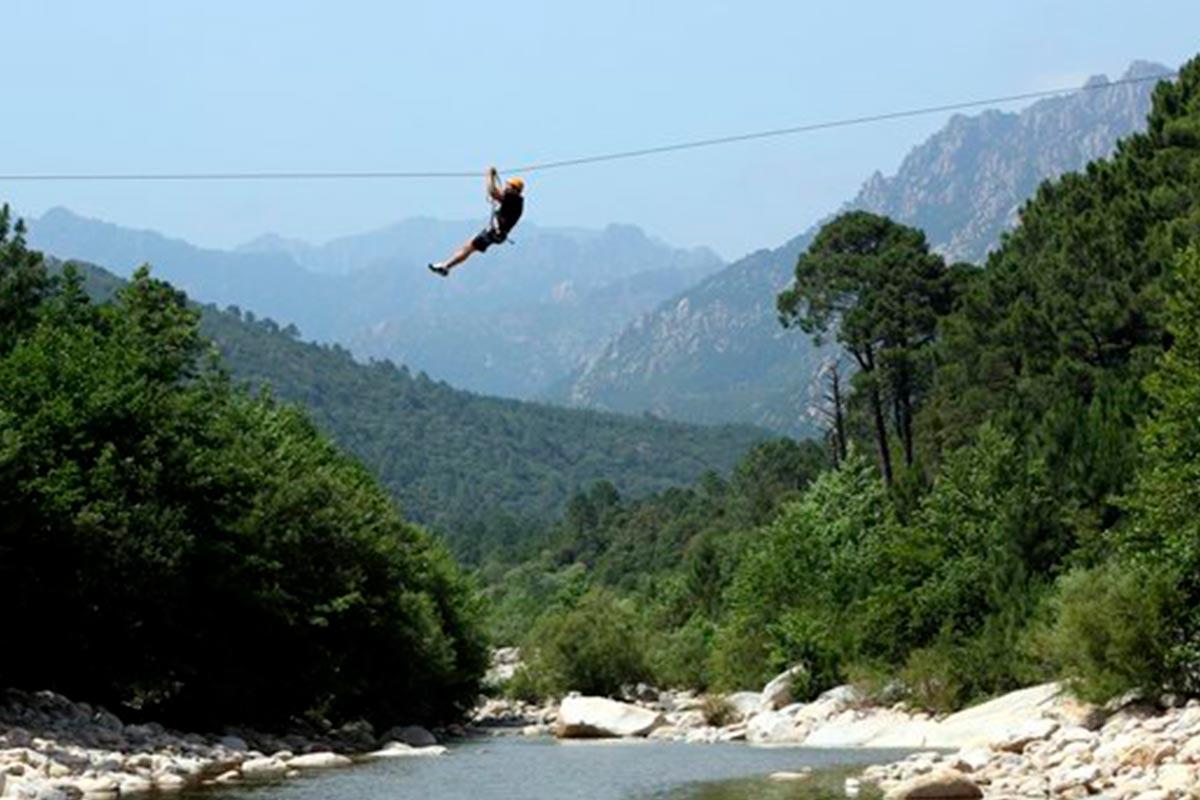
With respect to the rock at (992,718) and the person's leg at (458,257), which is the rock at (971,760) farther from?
the person's leg at (458,257)

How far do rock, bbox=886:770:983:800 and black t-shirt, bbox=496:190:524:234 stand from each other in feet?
41.8

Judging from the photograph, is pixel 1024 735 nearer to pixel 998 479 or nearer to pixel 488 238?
pixel 998 479

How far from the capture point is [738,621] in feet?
227

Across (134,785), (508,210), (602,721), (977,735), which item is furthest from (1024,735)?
(602,721)

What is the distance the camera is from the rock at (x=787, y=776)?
1400 inches

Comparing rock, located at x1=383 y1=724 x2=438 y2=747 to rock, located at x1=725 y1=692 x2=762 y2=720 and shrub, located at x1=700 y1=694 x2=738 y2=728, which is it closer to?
shrub, located at x1=700 y1=694 x2=738 y2=728

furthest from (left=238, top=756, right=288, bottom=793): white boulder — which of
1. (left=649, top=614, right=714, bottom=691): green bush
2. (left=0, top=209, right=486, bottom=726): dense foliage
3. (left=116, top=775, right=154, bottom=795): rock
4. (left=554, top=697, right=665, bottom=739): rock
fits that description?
(left=649, top=614, right=714, bottom=691): green bush

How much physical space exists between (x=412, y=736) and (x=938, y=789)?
27.5 metres

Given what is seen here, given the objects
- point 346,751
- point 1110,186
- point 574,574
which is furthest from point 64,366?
point 574,574

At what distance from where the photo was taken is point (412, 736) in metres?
54.8

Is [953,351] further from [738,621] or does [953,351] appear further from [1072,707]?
[1072,707]

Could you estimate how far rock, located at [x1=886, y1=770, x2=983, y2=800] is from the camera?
29.9 metres

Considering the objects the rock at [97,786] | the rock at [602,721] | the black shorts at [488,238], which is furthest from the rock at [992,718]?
the black shorts at [488,238]

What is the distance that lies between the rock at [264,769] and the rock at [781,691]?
23647 millimetres
